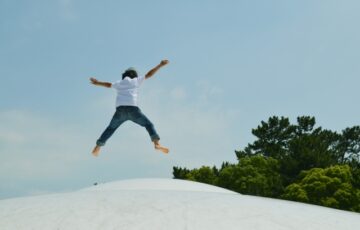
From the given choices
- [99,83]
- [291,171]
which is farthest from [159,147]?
[291,171]

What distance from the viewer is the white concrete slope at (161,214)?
9547 millimetres

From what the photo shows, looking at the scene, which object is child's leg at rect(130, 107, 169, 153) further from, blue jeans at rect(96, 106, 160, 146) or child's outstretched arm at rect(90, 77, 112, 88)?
child's outstretched arm at rect(90, 77, 112, 88)

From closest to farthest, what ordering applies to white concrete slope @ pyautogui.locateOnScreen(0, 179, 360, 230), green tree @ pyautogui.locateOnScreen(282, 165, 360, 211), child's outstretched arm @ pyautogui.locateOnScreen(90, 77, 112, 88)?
white concrete slope @ pyautogui.locateOnScreen(0, 179, 360, 230) < child's outstretched arm @ pyautogui.locateOnScreen(90, 77, 112, 88) < green tree @ pyautogui.locateOnScreen(282, 165, 360, 211)

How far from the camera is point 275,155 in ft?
229

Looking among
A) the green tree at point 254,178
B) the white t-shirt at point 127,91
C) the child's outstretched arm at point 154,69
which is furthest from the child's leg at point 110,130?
the green tree at point 254,178

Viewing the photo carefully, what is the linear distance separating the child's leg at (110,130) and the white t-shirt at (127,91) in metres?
0.33

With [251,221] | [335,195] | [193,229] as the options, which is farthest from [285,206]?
[335,195]

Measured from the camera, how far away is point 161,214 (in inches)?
393

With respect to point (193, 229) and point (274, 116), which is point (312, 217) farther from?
point (274, 116)

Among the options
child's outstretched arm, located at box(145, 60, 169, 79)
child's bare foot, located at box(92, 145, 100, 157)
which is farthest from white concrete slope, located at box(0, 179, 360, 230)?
child's outstretched arm, located at box(145, 60, 169, 79)

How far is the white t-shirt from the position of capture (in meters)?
14.2

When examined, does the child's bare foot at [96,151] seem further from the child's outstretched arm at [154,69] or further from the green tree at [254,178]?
the green tree at [254,178]

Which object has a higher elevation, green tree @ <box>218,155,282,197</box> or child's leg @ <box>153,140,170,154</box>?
green tree @ <box>218,155,282,197</box>

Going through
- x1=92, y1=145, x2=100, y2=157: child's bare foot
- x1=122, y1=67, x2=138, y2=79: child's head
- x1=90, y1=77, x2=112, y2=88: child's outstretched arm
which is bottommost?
x1=92, y1=145, x2=100, y2=157: child's bare foot
